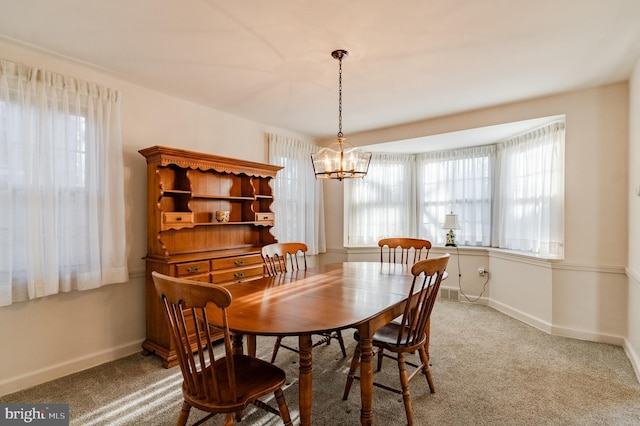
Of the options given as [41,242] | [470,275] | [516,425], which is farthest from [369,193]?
[41,242]

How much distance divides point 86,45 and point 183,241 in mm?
1788

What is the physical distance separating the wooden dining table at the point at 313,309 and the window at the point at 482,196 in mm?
2320

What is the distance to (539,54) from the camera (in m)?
2.49

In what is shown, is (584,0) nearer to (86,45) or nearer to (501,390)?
(501,390)

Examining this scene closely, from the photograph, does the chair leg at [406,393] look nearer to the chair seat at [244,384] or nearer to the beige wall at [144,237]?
the chair seat at [244,384]

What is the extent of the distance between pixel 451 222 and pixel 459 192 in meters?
0.56

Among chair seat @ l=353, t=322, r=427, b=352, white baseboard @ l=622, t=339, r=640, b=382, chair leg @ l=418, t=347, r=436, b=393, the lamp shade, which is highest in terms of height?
the lamp shade

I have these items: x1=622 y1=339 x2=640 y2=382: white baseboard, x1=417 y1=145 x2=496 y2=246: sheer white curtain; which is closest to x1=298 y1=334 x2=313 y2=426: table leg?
x1=622 y1=339 x2=640 y2=382: white baseboard

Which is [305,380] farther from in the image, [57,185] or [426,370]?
[57,185]

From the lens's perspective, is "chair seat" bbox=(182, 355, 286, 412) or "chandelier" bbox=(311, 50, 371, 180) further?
"chandelier" bbox=(311, 50, 371, 180)

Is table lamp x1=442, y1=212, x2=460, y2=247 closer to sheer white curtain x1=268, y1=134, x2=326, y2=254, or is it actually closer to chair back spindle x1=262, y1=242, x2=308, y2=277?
sheer white curtain x1=268, y1=134, x2=326, y2=254

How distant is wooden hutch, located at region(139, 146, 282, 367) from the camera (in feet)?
9.39

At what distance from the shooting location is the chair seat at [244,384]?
4.44 feet

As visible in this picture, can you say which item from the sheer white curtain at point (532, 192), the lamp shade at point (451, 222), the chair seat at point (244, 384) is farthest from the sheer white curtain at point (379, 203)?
the chair seat at point (244, 384)
